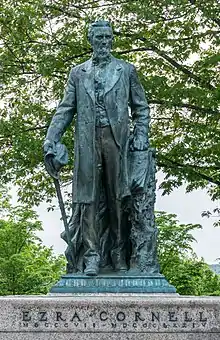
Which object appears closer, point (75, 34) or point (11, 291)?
point (75, 34)

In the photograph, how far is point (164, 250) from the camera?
1975 cm

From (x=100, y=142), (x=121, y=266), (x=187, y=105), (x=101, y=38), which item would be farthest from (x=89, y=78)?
(x=187, y=105)

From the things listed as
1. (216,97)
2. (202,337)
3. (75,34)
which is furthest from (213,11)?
(202,337)

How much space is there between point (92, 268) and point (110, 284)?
10.7 inches

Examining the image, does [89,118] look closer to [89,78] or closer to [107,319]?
[89,78]

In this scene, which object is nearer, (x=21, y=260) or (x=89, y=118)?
(x=89, y=118)

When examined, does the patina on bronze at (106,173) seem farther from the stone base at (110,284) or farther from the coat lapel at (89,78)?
the stone base at (110,284)

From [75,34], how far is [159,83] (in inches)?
82.0

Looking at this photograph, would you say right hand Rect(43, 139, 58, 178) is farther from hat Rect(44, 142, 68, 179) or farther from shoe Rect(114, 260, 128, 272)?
shoe Rect(114, 260, 128, 272)

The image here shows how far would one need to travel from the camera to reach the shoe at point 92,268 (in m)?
8.59

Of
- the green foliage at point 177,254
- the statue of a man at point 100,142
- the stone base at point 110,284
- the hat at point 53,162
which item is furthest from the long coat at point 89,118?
the green foliage at point 177,254

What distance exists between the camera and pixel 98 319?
7.89 meters

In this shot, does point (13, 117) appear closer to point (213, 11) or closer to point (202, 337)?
point (213, 11)

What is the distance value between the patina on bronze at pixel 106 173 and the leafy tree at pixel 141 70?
21.2 feet
